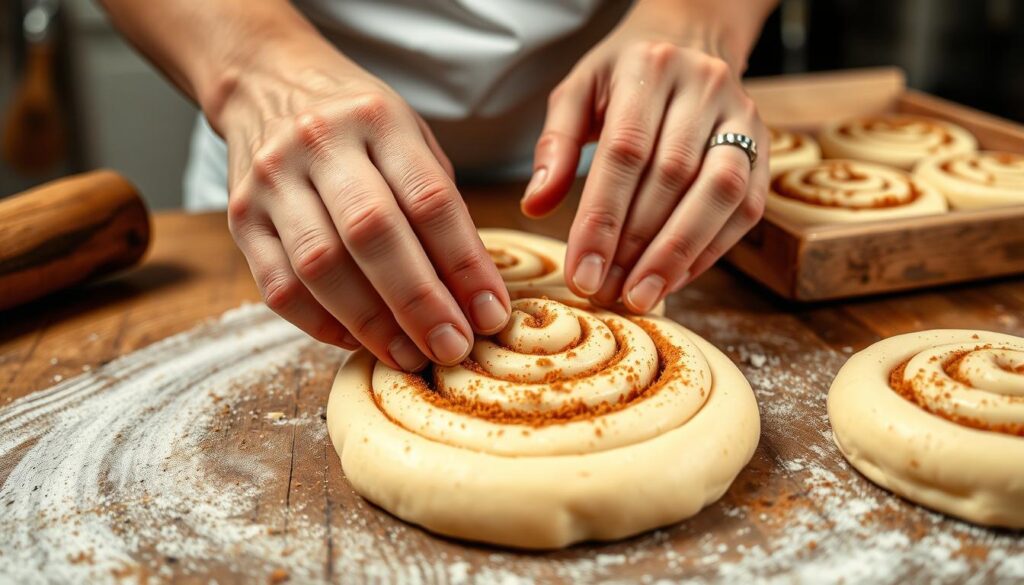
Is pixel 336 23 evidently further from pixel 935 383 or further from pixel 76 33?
pixel 76 33

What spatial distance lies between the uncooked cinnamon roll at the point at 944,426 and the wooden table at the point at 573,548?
0.04 metres

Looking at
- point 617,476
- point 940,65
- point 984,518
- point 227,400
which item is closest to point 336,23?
point 227,400

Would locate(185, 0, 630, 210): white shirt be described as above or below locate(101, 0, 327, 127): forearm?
below

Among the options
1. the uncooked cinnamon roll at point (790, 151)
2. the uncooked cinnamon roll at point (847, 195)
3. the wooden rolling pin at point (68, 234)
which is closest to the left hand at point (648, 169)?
the uncooked cinnamon roll at point (847, 195)

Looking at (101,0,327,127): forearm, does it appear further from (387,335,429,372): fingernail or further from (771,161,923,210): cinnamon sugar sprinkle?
(771,161,923,210): cinnamon sugar sprinkle

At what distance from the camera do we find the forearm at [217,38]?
1.72 m

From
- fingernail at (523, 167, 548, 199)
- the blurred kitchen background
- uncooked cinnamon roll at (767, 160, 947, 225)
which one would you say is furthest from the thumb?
the blurred kitchen background

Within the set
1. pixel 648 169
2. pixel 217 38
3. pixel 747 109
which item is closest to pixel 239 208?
pixel 217 38

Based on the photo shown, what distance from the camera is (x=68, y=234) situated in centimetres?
213

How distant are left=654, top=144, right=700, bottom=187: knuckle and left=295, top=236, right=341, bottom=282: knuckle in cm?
62

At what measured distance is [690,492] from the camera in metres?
1.31

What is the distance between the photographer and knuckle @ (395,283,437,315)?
4.56 ft

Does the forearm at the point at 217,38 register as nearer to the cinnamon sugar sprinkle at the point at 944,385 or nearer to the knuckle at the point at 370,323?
the knuckle at the point at 370,323

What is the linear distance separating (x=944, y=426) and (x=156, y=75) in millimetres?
4239
